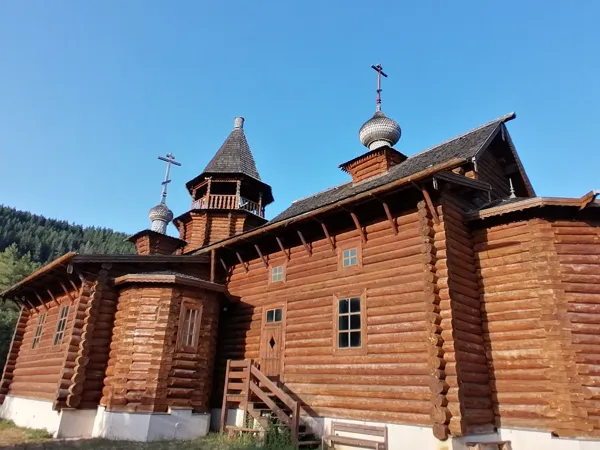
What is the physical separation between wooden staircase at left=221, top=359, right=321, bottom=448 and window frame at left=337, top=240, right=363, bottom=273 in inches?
153

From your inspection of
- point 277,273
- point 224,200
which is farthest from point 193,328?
point 224,200

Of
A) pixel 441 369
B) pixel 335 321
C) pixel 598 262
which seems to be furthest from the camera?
pixel 335 321

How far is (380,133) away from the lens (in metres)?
17.8

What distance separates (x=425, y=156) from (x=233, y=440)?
11.3 m

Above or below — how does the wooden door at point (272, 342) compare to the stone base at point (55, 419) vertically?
above

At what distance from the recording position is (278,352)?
14.1m

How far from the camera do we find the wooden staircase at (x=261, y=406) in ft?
38.1

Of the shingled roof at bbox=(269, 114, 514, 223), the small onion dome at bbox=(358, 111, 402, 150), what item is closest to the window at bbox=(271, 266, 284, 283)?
the shingled roof at bbox=(269, 114, 514, 223)

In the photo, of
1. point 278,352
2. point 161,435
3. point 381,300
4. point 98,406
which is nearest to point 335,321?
point 381,300

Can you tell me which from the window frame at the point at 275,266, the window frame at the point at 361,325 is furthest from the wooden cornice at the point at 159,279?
the window frame at the point at 361,325

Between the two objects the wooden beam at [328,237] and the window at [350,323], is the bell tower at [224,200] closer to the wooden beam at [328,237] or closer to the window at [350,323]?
the wooden beam at [328,237]

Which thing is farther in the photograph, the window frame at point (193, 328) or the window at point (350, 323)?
the window frame at point (193, 328)

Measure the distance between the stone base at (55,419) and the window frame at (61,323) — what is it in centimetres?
216

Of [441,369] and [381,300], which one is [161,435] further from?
[441,369]
